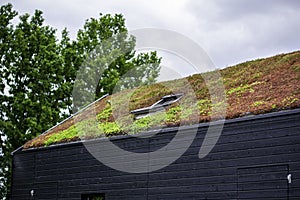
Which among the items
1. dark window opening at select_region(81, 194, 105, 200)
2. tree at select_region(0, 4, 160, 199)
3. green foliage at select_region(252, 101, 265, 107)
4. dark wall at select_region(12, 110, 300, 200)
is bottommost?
dark window opening at select_region(81, 194, 105, 200)

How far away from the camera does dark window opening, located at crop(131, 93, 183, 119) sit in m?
19.6

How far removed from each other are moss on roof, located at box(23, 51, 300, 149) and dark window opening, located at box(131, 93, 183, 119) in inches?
10.8

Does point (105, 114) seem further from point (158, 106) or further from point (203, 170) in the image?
point (203, 170)

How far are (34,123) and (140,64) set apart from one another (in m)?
7.74

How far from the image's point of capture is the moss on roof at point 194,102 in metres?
16.1

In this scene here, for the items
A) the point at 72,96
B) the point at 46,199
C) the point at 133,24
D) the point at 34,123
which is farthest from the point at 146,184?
the point at 133,24

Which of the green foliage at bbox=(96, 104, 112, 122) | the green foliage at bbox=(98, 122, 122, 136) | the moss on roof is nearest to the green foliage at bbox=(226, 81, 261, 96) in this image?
the moss on roof

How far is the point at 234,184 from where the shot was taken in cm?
1554

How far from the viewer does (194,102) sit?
18609 millimetres

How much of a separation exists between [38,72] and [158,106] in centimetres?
1382

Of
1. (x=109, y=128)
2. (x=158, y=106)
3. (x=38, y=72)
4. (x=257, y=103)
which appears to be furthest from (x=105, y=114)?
(x=38, y=72)

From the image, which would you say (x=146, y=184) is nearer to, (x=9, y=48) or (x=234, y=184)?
(x=234, y=184)

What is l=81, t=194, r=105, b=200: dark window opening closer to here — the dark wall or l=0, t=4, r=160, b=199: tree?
the dark wall

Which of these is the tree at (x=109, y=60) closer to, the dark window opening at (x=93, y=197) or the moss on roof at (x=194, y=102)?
the moss on roof at (x=194, y=102)
